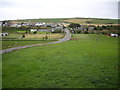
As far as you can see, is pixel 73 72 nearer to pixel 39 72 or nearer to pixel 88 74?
pixel 88 74

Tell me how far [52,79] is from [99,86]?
623 centimetres

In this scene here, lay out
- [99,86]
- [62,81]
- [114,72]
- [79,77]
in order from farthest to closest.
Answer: [114,72] → [79,77] → [62,81] → [99,86]

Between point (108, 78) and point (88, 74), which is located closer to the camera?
point (108, 78)

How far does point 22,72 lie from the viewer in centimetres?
2134

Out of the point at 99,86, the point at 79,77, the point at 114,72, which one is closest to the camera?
the point at 99,86

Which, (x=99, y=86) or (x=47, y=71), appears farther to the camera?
(x=47, y=71)

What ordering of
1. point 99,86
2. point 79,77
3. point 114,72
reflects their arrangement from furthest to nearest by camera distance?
1. point 114,72
2. point 79,77
3. point 99,86

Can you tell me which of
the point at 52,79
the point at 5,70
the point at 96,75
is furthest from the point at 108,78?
the point at 5,70

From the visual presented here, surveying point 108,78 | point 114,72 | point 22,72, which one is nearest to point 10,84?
point 22,72

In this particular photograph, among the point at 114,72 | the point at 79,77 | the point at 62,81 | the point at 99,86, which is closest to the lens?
the point at 99,86

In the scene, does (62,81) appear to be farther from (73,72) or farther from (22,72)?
(22,72)

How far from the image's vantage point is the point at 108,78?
18938 millimetres

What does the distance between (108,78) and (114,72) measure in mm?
2938

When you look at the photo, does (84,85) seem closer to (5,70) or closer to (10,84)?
(10,84)
